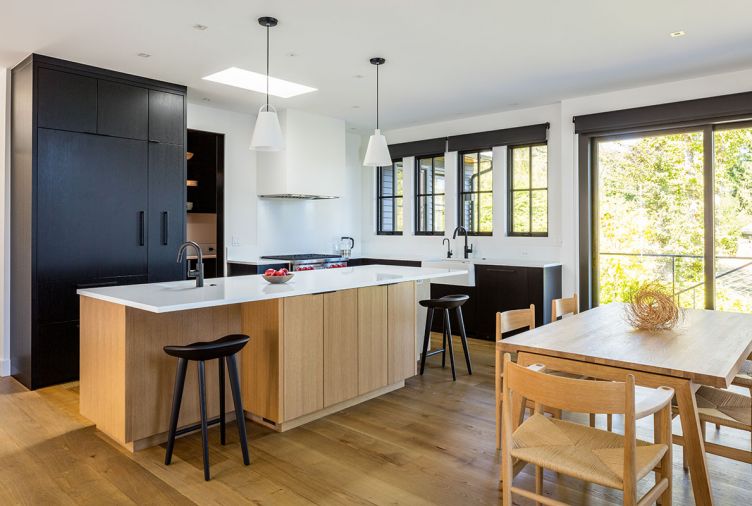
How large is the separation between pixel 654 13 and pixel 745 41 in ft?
3.38

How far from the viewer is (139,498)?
2377mm

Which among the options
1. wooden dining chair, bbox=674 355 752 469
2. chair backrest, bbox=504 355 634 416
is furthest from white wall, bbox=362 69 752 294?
chair backrest, bbox=504 355 634 416

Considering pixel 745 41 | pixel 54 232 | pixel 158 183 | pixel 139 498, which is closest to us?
pixel 139 498

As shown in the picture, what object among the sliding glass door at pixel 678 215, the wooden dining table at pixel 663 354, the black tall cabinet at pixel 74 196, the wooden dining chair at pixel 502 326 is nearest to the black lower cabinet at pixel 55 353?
the black tall cabinet at pixel 74 196

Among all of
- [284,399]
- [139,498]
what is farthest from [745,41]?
[139,498]

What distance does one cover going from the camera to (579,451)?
6.15 ft

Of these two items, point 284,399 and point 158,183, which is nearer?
point 284,399

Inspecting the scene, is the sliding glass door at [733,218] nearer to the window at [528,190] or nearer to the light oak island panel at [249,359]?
the window at [528,190]

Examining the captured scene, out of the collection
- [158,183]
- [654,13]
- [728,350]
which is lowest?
[728,350]

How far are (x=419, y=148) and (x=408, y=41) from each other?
3.13m

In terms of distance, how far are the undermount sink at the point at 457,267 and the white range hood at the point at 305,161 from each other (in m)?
1.54

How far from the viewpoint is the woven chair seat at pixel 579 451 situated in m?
1.71

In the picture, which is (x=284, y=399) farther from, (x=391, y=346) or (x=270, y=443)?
(x=391, y=346)

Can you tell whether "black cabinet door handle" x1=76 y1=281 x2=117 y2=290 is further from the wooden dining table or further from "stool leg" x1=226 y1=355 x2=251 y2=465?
the wooden dining table
